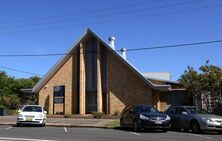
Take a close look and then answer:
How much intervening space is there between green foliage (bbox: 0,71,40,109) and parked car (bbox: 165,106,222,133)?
34.0 m

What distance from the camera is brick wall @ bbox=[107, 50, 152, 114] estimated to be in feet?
120

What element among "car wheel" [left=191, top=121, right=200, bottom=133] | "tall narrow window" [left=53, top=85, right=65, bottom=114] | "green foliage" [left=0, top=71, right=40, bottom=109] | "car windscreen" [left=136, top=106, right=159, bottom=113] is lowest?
"car wheel" [left=191, top=121, right=200, bottom=133]

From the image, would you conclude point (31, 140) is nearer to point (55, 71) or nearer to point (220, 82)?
point (220, 82)

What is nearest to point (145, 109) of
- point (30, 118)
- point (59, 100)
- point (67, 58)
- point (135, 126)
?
point (135, 126)

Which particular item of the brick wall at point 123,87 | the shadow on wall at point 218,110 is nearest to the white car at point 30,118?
the brick wall at point 123,87

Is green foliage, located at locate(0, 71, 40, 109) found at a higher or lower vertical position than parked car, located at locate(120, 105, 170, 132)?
higher

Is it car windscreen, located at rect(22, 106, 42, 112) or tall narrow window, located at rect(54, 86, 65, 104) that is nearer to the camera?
car windscreen, located at rect(22, 106, 42, 112)

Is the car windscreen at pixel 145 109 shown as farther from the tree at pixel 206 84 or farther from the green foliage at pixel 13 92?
the green foliage at pixel 13 92

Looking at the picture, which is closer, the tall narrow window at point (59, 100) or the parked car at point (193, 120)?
the parked car at point (193, 120)

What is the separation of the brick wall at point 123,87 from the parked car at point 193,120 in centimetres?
1204

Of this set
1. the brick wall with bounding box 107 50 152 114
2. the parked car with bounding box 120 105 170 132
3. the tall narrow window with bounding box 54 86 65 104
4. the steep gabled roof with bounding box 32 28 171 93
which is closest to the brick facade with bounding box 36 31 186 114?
the brick wall with bounding box 107 50 152 114

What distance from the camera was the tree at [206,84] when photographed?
2929cm

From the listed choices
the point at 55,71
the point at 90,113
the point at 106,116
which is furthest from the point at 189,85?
the point at 55,71

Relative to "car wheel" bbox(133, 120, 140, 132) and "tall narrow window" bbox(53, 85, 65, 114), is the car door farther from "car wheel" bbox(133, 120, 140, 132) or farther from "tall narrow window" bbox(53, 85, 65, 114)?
"tall narrow window" bbox(53, 85, 65, 114)
